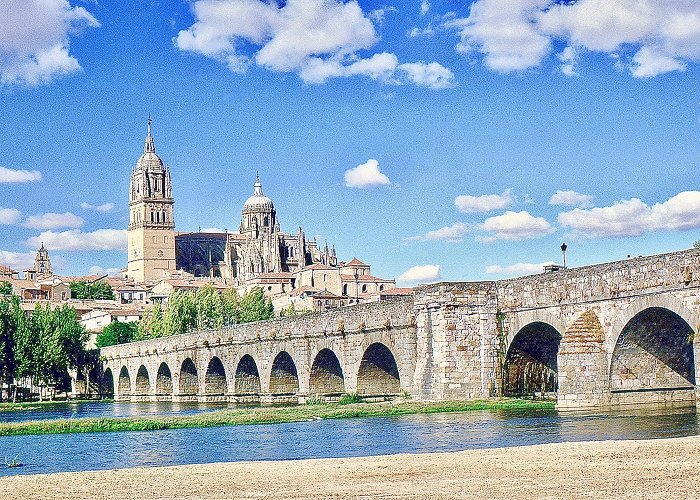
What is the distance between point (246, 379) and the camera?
67125 millimetres

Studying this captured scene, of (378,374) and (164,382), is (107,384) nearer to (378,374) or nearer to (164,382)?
(164,382)

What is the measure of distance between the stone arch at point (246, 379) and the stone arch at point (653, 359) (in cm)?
3550

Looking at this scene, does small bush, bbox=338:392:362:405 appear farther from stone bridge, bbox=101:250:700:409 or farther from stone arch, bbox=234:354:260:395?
stone arch, bbox=234:354:260:395

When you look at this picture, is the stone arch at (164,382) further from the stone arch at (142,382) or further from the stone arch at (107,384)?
the stone arch at (107,384)

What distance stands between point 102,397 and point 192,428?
67.6 meters

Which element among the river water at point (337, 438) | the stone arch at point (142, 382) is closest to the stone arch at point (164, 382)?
the stone arch at point (142, 382)

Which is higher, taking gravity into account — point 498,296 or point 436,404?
point 498,296

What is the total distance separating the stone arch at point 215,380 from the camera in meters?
72.8

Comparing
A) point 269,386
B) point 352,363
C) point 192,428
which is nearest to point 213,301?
point 269,386

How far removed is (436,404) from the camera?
38344 millimetres

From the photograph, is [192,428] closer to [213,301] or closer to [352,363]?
[352,363]

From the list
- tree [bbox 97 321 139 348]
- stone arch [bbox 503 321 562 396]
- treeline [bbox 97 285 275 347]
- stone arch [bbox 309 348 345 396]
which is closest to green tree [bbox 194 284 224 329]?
treeline [bbox 97 285 275 347]

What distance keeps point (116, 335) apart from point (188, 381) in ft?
174

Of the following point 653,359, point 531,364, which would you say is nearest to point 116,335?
point 531,364
